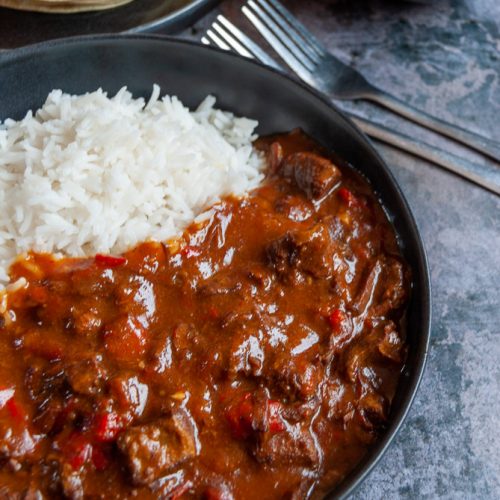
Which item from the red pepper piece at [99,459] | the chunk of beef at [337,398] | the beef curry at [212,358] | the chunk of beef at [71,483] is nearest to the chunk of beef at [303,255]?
the beef curry at [212,358]

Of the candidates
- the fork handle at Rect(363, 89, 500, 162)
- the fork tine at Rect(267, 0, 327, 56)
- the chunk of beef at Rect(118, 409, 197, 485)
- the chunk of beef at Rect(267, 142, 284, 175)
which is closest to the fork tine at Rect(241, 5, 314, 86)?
the fork tine at Rect(267, 0, 327, 56)

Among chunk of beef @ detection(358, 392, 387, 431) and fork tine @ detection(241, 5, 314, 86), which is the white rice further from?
chunk of beef @ detection(358, 392, 387, 431)

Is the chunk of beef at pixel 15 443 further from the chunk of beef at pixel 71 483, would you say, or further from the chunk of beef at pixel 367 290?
the chunk of beef at pixel 367 290

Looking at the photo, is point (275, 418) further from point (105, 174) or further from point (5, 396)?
point (105, 174)

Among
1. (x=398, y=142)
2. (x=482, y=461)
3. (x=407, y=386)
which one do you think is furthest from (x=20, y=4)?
(x=482, y=461)

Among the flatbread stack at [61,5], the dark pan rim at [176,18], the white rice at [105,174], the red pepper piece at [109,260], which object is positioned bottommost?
the red pepper piece at [109,260]

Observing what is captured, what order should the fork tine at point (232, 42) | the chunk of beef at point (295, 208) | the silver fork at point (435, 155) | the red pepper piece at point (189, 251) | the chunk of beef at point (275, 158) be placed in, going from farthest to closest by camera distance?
the fork tine at point (232, 42)
the silver fork at point (435, 155)
the chunk of beef at point (275, 158)
the chunk of beef at point (295, 208)
the red pepper piece at point (189, 251)

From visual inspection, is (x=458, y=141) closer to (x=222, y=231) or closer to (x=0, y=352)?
(x=222, y=231)
